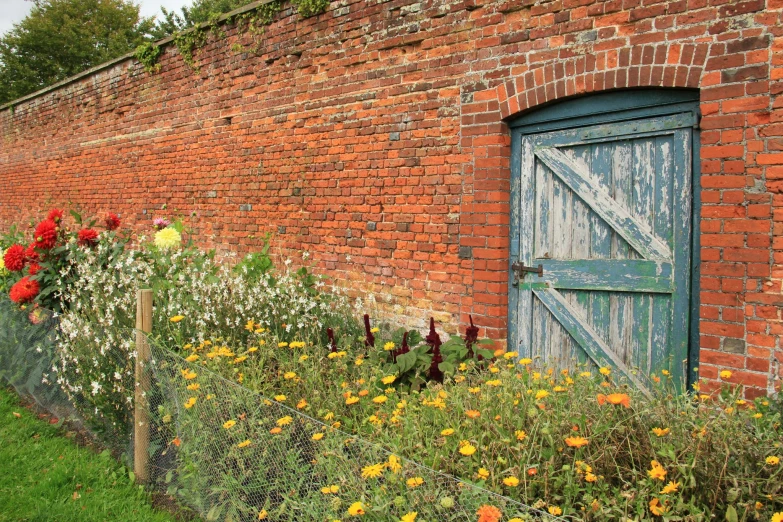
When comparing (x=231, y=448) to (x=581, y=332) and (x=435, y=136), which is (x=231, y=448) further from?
(x=435, y=136)

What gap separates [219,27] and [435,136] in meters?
4.02

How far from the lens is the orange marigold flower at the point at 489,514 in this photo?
1.85 m

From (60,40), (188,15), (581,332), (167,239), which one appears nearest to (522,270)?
(581,332)

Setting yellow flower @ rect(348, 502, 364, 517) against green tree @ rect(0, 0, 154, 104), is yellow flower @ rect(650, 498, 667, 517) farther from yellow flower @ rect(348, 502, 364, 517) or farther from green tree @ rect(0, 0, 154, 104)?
green tree @ rect(0, 0, 154, 104)

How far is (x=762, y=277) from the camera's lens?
3.68 meters

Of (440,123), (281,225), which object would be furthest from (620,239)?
(281,225)

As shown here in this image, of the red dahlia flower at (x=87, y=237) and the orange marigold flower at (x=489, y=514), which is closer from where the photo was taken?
the orange marigold flower at (x=489, y=514)

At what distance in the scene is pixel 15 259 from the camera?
5.71 meters

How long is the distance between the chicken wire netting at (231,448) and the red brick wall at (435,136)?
2450mm

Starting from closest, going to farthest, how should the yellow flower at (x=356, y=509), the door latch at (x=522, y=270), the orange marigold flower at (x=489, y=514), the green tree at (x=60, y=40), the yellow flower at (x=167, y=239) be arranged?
the orange marigold flower at (x=489, y=514) → the yellow flower at (x=356, y=509) → the door latch at (x=522, y=270) → the yellow flower at (x=167, y=239) → the green tree at (x=60, y=40)

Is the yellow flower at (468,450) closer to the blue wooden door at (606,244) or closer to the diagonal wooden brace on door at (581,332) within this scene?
the blue wooden door at (606,244)

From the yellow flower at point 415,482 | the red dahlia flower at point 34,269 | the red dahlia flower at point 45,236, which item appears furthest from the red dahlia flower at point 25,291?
the yellow flower at point 415,482

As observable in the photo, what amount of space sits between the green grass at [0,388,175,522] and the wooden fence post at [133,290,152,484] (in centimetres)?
15

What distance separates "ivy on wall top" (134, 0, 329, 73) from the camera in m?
6.60
